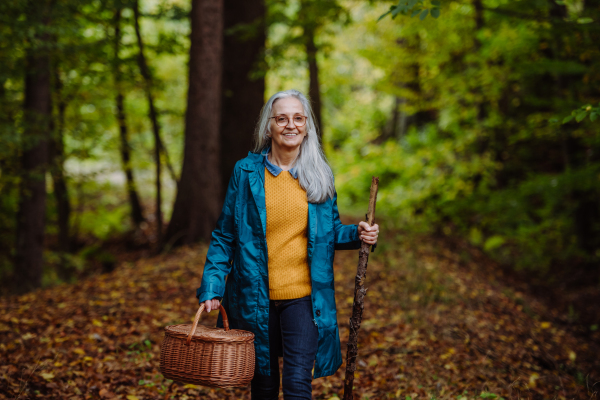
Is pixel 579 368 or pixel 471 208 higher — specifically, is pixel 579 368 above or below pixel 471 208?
below

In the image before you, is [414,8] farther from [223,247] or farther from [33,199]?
[33,199]

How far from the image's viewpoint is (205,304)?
2.49m

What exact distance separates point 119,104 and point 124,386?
1103cm

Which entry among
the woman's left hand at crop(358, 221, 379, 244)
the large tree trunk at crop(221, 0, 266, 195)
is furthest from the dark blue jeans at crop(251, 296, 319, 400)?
the large tree trunk at crop(221, 0, 266, 195)

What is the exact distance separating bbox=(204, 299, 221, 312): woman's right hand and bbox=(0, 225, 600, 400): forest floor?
1.61 metres

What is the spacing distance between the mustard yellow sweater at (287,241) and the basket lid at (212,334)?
0.28 meters

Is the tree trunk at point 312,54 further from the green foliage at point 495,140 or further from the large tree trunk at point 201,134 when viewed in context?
the green foliage at point 495,140

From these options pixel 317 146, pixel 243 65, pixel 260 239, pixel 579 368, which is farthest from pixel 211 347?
pixel 243 65

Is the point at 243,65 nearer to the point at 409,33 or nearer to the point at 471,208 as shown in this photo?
the point at 409,33

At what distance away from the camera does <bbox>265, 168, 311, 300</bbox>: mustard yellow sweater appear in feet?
8.40

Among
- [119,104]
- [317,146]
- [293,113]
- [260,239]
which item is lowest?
[260,239]

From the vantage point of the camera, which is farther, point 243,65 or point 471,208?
point 471,208

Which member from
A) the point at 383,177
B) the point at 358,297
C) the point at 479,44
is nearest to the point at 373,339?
the point at 358,297

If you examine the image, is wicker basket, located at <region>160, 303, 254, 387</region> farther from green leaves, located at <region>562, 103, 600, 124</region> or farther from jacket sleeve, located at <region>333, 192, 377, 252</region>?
green leaves, located at <region>562, 103, 600, 124</region>
